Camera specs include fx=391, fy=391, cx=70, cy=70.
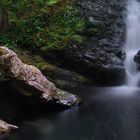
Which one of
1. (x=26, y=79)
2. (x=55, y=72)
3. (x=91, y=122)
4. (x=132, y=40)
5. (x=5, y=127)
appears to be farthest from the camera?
(x=132, y=40)

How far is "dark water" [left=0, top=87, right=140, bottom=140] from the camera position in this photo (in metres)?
11.0

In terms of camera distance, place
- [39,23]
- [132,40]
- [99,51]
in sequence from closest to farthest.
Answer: [99,51] → [39,23] → [132,40]

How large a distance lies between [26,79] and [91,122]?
2.46 meters

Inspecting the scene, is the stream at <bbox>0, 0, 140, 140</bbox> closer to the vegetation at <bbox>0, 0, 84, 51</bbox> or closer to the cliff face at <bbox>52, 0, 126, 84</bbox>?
the cliff face at <bbox>52, 0, 126, 84</bbox>

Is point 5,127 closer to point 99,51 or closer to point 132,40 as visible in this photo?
point 99,51

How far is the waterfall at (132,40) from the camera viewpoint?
56.6 feet

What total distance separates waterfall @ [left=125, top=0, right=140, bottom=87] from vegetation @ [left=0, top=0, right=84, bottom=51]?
7.92ft

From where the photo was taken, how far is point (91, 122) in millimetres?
12234

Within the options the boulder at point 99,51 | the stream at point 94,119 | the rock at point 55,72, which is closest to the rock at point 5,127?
the stream at point 94,119

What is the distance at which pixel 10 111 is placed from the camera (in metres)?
12.9

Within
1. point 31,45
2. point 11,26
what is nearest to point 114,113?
point 31,45

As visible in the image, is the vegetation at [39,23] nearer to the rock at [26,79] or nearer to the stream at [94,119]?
the stream at [94,119]

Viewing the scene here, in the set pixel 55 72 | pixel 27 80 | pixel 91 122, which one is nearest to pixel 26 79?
pixel 27 80

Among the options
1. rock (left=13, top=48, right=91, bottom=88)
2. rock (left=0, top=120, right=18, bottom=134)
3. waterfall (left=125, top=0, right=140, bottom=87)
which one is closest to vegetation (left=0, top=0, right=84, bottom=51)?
rock (left=13, top=48, right=91, bottom=88)
